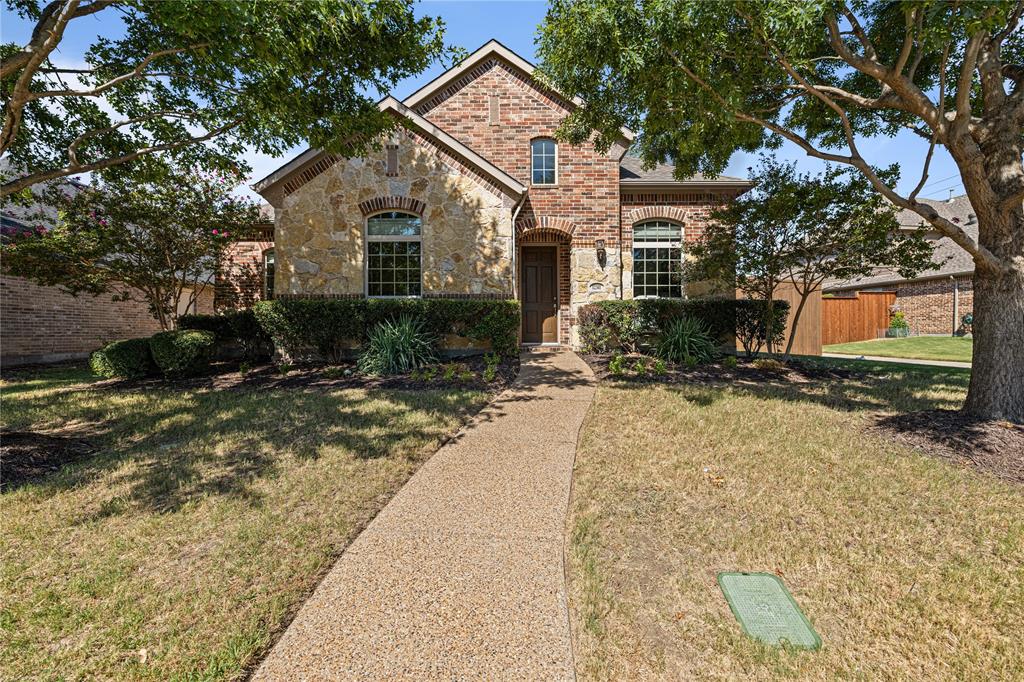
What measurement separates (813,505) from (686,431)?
64.0 inches

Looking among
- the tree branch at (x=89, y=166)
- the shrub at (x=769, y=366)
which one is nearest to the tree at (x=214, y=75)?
the tree branch at (x=89, y=166)

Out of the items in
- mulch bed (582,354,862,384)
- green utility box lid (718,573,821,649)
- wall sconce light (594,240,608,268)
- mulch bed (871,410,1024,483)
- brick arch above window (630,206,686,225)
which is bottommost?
green utility box lid (718,573,821,649)

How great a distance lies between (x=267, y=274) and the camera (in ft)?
42.6

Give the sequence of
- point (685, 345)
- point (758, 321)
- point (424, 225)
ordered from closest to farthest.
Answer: point (685, 345) < point (424, 225) < point (758, 321)

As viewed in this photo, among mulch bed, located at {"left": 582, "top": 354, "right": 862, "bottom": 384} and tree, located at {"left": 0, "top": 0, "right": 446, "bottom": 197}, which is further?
mulch bed, located at {"left": 582, "top": 354, "right": 862, "bottom": 384}

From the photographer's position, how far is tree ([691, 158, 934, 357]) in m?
7.50

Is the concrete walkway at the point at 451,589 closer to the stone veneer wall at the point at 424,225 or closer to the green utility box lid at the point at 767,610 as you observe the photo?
the green utility box lid at the point at 767,610

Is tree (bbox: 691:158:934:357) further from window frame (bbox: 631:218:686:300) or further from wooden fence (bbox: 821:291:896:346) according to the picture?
wooden fence (bbox: 821:291:896:346)

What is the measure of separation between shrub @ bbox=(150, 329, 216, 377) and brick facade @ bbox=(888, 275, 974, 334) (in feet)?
88.6

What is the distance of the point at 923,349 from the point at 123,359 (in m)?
22.5

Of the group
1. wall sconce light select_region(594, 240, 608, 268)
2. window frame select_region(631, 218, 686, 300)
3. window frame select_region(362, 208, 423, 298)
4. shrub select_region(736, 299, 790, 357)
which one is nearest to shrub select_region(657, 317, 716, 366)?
shrub select_region(736, 299, 790, 357)

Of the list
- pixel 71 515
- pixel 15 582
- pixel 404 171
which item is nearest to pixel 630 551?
pixel 15 582

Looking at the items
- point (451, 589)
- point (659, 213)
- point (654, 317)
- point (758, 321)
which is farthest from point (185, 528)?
point (659, 213)

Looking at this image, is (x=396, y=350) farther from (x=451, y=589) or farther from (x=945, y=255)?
(x=945, y=255)
